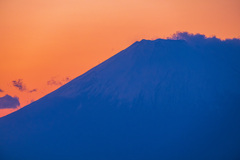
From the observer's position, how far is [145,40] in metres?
90.7

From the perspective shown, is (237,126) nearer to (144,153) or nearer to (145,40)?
(144,153)

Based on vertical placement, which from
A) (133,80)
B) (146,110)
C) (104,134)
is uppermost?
(133,80)

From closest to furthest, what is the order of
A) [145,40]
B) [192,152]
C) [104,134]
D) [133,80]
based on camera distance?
[192,152] → [104,134] → [133,80] → [145,40]

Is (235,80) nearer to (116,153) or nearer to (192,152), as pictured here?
(192,152)

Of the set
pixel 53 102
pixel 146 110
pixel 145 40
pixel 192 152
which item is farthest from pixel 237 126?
pixel 53 102

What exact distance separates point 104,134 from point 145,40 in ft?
82.7

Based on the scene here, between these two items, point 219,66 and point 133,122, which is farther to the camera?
point 219,66

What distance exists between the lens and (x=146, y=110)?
77812mm

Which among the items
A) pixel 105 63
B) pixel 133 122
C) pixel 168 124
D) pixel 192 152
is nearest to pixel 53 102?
pixel 105 63

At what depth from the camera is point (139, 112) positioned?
77.8 meters

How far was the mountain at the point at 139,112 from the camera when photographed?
71000mm

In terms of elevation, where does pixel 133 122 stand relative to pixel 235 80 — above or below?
below

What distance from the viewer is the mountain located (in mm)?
71000

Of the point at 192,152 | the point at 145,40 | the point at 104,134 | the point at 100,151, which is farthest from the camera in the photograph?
the point at 145,40
